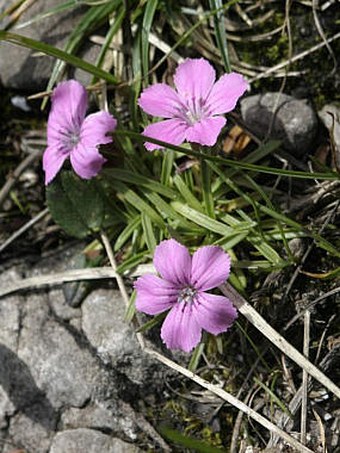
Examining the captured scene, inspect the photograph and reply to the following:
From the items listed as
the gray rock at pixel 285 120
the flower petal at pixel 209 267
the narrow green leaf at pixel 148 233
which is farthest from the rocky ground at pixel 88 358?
the flower petal at pixel 209 267

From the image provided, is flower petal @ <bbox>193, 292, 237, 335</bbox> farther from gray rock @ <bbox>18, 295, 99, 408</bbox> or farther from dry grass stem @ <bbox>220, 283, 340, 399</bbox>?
gray rock @ <bbox>18, 295, 99, 408</bbox>

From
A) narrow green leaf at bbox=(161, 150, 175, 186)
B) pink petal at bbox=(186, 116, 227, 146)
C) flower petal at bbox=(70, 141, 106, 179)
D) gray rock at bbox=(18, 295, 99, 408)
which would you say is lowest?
gray rock at bbox=(18, 295, 99, 408)

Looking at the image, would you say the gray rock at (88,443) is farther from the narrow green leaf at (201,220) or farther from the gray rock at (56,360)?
the narrow green leaf at (201,220)

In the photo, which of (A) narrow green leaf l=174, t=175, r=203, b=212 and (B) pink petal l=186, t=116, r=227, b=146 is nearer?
(B) pink petal l=186, t=116, r=227, b=146

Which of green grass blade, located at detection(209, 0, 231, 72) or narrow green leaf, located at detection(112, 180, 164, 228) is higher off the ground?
green grass blade, located at detection(209, 0, 231, 72)

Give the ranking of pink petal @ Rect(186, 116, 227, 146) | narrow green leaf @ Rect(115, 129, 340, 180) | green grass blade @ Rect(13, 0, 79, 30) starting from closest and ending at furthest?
narrow green leaf @ Rect(115, 129, 340, 180)
pink petal @ Rect(186, 116, 227, 146)
green grass blade @ Rect(13, 0, 79, 30)

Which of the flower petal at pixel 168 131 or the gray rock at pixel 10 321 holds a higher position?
the flower petal at pixel 168 131

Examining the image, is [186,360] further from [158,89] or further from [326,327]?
[158,89]

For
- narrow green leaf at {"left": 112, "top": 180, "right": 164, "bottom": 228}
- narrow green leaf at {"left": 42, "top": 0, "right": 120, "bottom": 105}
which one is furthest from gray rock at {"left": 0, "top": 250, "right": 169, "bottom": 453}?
narrow green leaf at {"left": 42, "top": 0, "right": 120, "bottom": 105}

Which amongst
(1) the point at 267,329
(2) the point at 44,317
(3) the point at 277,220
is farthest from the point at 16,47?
(1) the point at 267,329

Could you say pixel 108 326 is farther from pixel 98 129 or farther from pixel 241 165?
pixel 241 165
